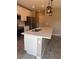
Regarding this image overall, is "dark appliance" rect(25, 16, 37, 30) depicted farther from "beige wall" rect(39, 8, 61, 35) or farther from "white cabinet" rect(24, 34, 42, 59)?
"white cabinet" rect(24, 34, 42, 59)

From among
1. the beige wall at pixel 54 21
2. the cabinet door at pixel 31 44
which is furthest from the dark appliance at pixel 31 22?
the cabinet door at pixel 31 44

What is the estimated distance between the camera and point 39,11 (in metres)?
10.8

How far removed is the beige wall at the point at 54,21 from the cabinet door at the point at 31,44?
583 cm

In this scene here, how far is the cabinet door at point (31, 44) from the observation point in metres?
4.10

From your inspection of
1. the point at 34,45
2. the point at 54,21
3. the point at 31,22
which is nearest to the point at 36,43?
the point at 34,45

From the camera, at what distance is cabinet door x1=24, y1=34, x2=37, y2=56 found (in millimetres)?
4098

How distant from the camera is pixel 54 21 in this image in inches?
404

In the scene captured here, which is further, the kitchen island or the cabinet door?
the cabinet door

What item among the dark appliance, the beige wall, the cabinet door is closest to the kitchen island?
the cabinet door

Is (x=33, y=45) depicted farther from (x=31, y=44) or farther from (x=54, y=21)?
(x=54, y=21)

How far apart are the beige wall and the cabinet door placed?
5.83m
